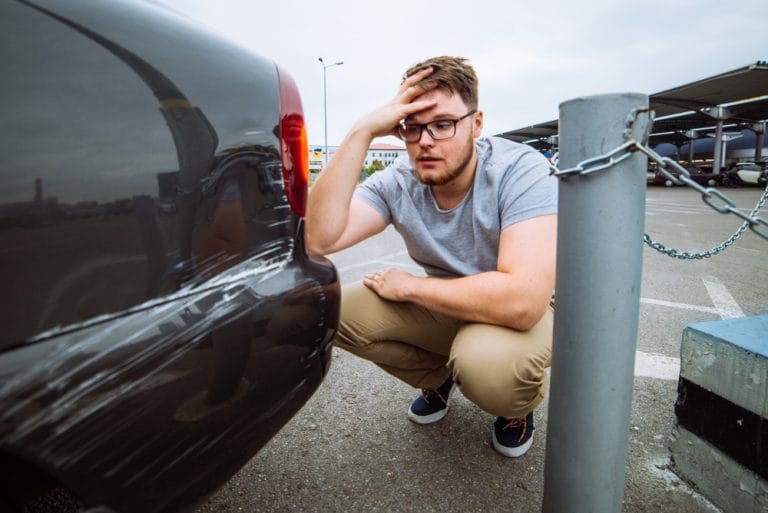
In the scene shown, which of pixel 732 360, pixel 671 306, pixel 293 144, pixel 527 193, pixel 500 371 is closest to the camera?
pixel 293 144

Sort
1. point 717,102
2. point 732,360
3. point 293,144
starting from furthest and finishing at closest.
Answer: point 717,102
point 732,360
point 293,144

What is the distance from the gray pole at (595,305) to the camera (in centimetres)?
87

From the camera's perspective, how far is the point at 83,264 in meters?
0.74

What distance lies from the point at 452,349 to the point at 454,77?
1.01 meters

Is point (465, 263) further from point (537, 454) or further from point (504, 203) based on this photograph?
point (537, 454)

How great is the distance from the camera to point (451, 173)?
179 cm

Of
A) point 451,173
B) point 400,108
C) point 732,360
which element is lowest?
point 732,360

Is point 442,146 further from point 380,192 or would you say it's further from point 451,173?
point 380,192

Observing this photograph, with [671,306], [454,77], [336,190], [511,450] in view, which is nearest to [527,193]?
[454,77]

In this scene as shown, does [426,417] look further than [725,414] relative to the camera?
Yes

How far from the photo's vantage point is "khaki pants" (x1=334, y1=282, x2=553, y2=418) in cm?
A: 156

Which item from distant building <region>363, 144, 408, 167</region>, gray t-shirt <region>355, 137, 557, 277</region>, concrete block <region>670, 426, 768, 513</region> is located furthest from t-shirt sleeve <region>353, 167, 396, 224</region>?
distant building <region>363, 144, 408, 167</region>

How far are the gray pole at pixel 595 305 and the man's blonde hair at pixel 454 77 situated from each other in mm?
910

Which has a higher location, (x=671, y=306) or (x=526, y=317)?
(x=526, y=317)
